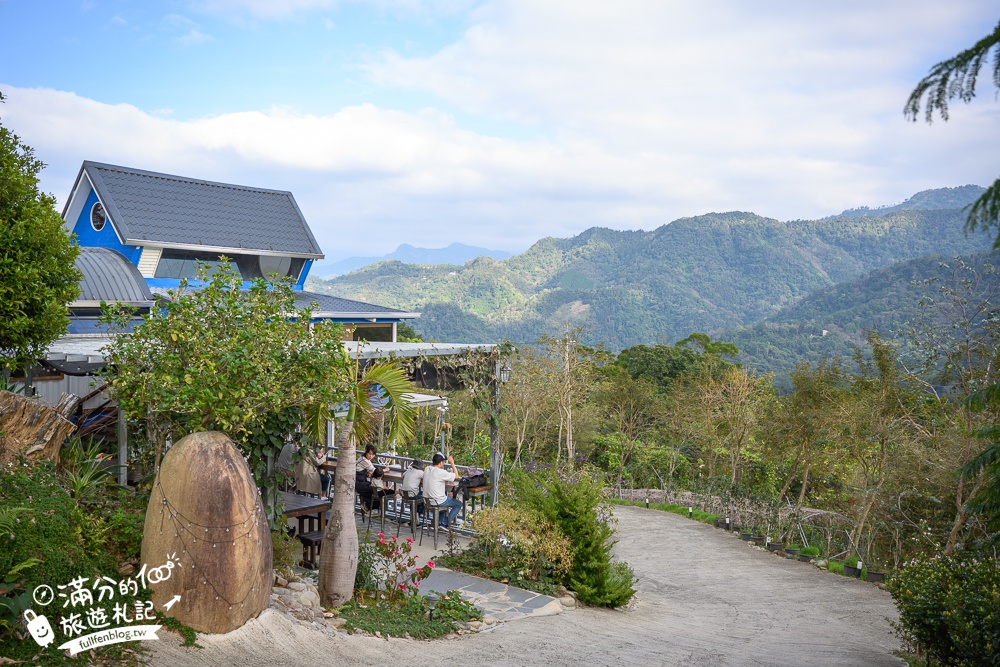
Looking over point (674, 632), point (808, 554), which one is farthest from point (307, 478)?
point (808, 554)

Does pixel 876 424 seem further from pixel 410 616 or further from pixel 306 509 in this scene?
pixel 306 509

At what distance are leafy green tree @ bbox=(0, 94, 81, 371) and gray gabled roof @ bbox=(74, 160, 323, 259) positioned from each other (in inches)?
487

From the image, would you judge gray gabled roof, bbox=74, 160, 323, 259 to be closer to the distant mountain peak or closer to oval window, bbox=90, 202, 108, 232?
oval window, bbox=90, 202, 108, 232

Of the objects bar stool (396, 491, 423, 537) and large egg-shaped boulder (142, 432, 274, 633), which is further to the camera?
bar stool (396, 491, 423, 537)

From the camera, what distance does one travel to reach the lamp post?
10.5 meters

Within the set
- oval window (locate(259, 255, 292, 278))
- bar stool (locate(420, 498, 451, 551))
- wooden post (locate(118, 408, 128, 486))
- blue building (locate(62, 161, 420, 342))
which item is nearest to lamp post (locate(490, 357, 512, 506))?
bar stool (locate(420, 498, 451, 551))

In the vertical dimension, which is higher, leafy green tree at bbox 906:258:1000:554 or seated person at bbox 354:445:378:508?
leafy green tree at bbox 906:258:1000:554

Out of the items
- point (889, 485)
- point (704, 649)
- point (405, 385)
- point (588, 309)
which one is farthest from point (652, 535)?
point (588, 309)

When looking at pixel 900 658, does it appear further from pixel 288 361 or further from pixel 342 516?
pixel 288 361

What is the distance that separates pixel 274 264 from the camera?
22.2 meters

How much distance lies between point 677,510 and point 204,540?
17.2m

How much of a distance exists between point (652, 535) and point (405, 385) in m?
10.5

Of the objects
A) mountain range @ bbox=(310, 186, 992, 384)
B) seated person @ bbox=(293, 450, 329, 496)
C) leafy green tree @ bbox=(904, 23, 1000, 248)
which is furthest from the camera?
mountain range @ bbox=(310, 186, 992, 384)

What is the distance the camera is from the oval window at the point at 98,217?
19.5 meters
